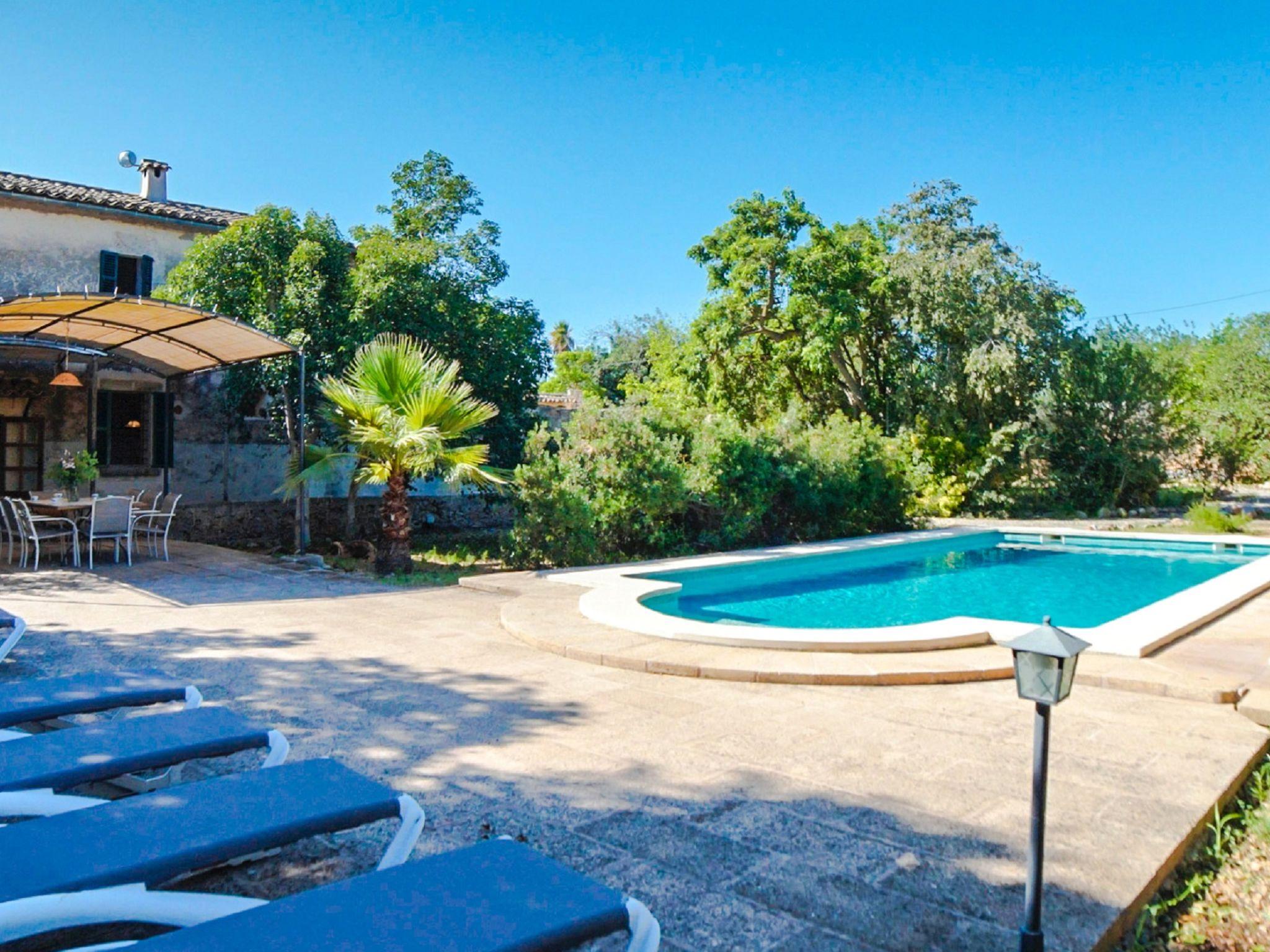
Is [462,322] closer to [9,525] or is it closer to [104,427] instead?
[104,427]

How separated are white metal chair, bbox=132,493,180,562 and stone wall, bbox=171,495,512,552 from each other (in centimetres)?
65

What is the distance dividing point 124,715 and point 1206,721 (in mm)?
6170

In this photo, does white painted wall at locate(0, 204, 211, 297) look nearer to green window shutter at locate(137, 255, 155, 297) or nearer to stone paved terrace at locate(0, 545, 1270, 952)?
green window shutter at locate(137, 255, 155, 297)

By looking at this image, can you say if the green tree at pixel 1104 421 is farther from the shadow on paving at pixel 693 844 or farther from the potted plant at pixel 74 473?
the shadow on paving at pixel 693 844

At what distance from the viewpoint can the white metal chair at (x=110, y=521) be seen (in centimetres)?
1097

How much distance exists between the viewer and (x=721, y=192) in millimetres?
21828

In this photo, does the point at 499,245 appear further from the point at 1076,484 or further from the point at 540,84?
the point at 1076,484

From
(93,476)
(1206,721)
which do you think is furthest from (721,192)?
(1206,721)

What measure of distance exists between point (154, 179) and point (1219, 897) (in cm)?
2135

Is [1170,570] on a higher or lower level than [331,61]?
lower

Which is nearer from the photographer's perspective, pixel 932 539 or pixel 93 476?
pixel 93 476

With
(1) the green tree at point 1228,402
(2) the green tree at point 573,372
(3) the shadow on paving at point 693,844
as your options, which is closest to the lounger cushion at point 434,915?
(3) the shadow on paving at point 693,844

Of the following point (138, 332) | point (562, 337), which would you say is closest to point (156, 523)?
point (138, 332)

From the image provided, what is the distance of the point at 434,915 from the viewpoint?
6.44ft
